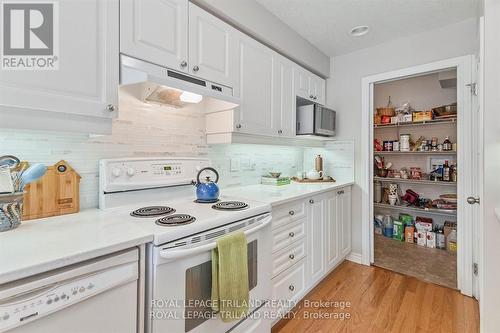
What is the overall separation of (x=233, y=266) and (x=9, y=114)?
1.07m

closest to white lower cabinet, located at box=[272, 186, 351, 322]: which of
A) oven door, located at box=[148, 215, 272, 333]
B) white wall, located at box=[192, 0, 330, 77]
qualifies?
oven door, located at box=[148, 215, 272, 333]

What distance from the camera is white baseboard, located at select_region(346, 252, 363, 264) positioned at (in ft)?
8.74

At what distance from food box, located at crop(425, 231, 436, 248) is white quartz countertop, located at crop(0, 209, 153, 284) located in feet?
11.6

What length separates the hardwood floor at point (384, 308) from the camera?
1.65 meters

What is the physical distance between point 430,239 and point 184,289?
133 inches

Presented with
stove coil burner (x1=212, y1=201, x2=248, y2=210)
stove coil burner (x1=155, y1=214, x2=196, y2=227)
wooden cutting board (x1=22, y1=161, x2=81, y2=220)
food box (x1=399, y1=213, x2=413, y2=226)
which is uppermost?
wooden cutting board (x1=22, y1=161, x2=81, y2=220)

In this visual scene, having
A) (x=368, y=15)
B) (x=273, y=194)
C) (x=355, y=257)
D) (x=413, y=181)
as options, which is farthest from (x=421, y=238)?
(x=368, y=15)

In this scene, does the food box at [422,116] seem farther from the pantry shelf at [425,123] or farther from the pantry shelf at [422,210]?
the pantry shelf at [422,210]

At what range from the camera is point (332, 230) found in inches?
90.0

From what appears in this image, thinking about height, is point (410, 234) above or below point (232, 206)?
below

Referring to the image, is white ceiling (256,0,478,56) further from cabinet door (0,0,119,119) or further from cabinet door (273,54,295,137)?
cabinet door (0,0,119,119)

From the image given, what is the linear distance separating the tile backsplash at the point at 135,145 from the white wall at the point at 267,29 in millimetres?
716

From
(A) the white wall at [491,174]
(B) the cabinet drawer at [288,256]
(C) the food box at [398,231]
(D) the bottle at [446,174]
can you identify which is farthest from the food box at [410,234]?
(B) the cabinet drawer at [288,256]

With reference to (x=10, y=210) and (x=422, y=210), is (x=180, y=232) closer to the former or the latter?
(x=10, y=210)
